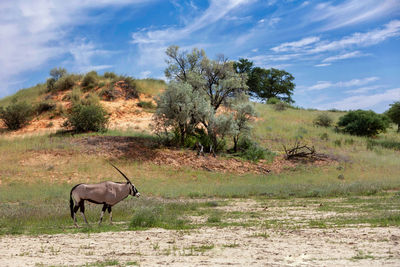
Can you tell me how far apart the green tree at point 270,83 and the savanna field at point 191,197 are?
2554cm

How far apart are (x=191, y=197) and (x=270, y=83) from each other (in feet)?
191

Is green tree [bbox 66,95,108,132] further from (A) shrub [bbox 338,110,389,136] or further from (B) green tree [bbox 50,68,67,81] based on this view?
(A) shrub [bbox 338,110,389,136]

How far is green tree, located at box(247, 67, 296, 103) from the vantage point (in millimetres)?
73125

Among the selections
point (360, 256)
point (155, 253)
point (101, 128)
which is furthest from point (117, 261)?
point (101, 128)

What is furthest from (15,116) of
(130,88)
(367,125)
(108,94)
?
(367,125)

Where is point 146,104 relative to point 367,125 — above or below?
above

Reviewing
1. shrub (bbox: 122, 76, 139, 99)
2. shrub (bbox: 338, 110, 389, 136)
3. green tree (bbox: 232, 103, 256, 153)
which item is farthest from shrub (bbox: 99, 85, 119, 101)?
shrub (bbox: 338, 110, 389, 136)

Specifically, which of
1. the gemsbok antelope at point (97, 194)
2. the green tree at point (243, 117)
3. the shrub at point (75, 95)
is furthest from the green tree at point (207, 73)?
the gemsbok antelope at point (97, 194)

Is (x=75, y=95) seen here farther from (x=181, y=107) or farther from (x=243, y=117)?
(x=243, y=117)

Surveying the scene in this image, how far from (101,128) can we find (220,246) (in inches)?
1071

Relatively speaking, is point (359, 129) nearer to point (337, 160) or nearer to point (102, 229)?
point (337, 160)

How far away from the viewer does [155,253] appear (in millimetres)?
8398

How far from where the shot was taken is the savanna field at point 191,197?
8.45 meters

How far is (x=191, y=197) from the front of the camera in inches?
800
